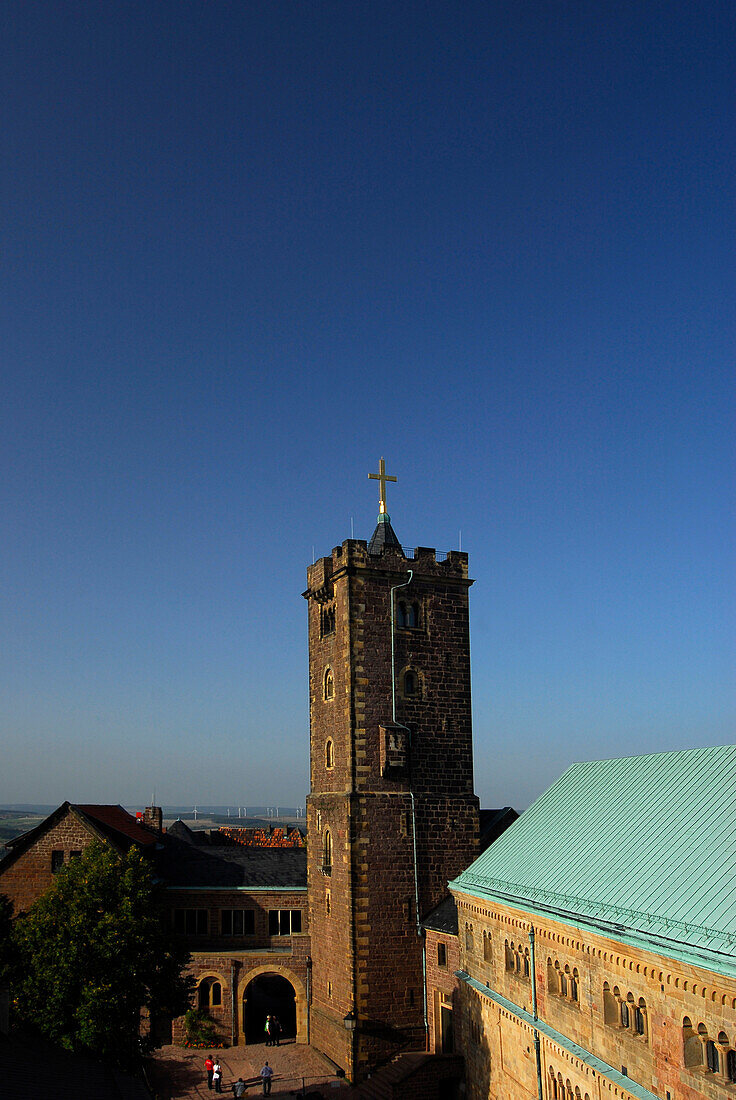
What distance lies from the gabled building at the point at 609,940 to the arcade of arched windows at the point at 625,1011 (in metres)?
0.05

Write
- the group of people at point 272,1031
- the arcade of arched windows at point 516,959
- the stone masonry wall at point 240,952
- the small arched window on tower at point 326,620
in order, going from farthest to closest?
1. the stone masonry wall at point 240,952
2. the group of people at point 272,1031
3. the small arched window on tower at point 326,620
4. the arcade of arched windows at point 516,959

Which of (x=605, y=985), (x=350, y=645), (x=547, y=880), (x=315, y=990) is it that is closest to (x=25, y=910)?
(x=315, y=990)

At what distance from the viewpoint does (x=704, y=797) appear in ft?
79.7

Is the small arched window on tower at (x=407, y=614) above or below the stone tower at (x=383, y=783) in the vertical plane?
above

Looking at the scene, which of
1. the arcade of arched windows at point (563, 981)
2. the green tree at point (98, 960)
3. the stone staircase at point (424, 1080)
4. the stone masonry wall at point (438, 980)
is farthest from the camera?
the stone masonry wall at point (438, 980)

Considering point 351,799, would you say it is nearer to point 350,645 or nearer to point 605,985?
point 350,645

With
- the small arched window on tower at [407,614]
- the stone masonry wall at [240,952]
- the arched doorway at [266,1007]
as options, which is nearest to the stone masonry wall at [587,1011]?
the small arched window on tower at [407,614]

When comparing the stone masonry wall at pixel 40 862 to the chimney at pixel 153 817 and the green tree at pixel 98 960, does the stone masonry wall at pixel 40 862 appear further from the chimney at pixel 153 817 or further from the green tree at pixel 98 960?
the chimney at pixel 153 817

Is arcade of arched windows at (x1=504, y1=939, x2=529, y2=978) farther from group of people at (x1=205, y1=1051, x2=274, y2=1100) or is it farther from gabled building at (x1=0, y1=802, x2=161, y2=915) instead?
gabled building at (x1=0, y1=802, x2=161, y2=915)

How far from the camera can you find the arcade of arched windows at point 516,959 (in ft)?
92.2

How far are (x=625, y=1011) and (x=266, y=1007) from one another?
34824mm

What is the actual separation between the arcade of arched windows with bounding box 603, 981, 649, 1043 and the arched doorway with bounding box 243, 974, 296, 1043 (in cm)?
2602

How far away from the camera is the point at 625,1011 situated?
22328 mm

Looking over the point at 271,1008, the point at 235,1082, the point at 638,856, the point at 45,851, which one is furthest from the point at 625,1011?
the point at 271,1008
